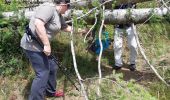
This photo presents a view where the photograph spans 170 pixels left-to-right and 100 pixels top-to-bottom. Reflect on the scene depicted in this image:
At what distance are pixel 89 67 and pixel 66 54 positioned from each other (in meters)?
0.49

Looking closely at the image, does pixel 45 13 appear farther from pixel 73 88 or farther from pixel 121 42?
pixel 121 42

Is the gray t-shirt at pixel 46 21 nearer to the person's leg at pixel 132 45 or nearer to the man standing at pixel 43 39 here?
the man standing at pixel 43 39

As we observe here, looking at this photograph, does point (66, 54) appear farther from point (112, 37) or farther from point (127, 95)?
point (127, 95)

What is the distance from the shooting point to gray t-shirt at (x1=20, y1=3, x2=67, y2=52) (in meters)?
5.50

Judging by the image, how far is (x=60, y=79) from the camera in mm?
7070

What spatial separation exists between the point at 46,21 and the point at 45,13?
0.11m

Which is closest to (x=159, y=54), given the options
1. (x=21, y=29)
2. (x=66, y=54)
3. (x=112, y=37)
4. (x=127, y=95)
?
(x=112, y=37)

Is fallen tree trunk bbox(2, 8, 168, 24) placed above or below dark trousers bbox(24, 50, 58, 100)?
above

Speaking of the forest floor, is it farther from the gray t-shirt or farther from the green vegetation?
the gray t-shirt

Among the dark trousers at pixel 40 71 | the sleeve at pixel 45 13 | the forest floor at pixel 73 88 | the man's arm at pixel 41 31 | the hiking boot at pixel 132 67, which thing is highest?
the sleeve at pixel 45 13

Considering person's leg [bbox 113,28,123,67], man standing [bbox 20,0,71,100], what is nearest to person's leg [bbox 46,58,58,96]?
man standing [bbox 20,0,71,100]

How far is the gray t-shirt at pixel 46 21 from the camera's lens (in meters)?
5.50

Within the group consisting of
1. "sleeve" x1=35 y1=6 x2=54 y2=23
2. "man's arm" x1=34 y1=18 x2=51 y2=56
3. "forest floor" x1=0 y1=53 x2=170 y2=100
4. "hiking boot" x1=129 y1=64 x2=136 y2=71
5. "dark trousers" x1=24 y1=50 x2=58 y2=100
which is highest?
"sleeve" x1=35 y1=6 x2=54 y2=23

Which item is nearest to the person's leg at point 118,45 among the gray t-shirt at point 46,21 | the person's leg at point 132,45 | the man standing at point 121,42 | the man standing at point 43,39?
the man standing at point 121,42
